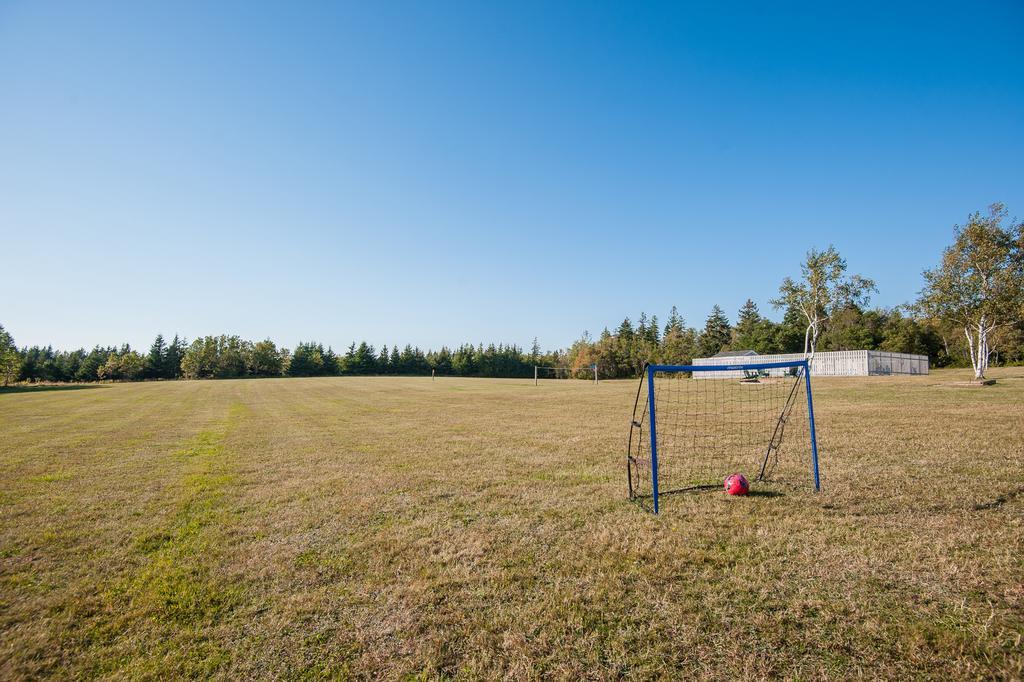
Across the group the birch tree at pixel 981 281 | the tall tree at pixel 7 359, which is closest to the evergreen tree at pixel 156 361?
the tall tree at pixel 7 359

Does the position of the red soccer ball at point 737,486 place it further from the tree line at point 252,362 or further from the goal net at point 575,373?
the tree line at point 252,362

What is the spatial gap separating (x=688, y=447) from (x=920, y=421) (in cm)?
847

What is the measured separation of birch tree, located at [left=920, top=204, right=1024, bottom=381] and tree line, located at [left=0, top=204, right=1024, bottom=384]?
→ 6cm

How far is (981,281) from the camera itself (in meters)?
24.2

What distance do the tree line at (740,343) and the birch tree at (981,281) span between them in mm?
59

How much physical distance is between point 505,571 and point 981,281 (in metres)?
34.2

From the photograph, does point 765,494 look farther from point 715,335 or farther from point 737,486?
point 715,335

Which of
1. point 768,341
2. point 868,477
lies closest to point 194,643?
point 868,477

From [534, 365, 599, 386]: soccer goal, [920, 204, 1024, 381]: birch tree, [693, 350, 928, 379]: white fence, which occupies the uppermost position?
[920, 204, 1024, 381]: birch tree

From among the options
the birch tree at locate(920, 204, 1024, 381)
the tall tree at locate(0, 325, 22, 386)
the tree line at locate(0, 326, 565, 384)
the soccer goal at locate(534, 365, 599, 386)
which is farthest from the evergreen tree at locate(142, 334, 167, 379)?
the birch tree at locate(920, 204, 1024, 381)

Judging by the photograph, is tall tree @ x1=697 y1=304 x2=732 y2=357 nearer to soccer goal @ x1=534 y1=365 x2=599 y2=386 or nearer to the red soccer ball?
soccer goal @ x1=534 y1=365 x2=599 y2=386

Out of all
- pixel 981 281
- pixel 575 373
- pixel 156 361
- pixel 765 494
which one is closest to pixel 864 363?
pixel 981 281

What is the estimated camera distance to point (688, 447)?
10.7m

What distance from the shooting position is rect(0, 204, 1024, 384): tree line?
79.6 feet
